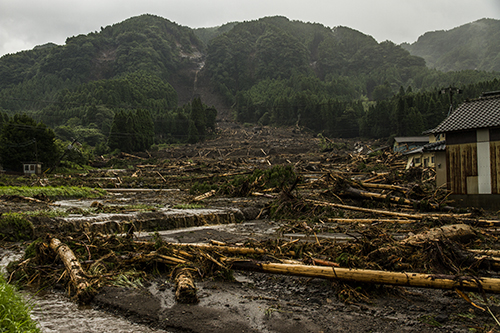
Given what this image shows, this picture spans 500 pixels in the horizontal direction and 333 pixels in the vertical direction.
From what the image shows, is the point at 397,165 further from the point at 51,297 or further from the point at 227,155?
the point at 51,297

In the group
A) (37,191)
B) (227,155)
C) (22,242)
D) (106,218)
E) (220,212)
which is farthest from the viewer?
(227,155)

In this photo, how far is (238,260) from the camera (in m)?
7.63

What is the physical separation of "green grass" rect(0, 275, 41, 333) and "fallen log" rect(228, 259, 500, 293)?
3.95 meters

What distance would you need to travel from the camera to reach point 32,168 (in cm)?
3831

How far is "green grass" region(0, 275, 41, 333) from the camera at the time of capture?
489 centimetres

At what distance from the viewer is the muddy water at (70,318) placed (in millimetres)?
5684

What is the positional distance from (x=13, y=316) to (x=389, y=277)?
18.8 feet

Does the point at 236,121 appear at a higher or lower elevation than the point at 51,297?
higher

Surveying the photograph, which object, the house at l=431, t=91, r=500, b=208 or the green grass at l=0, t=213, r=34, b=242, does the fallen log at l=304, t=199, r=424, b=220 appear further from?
the green grass at l=0, t=213, r=34, b=242

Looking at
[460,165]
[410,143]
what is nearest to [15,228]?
[460,165]

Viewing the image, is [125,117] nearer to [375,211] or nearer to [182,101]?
[375,211]

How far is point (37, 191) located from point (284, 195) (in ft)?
46.0

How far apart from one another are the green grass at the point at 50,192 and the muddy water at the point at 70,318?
14.4 m

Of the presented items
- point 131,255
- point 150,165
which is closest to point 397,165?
point 150,165
